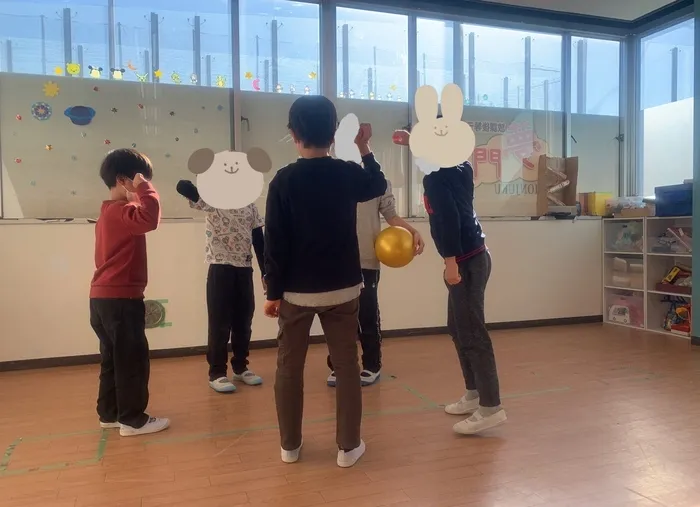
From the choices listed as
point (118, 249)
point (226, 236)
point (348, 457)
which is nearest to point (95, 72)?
point (226, 236)

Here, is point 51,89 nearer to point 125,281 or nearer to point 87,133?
point 87,133

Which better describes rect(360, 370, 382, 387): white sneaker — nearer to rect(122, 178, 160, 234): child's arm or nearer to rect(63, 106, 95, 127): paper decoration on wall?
rect(122, 178, 160, 234): child's arm

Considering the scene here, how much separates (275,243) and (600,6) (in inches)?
174

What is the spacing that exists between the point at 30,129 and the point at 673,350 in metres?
4.61

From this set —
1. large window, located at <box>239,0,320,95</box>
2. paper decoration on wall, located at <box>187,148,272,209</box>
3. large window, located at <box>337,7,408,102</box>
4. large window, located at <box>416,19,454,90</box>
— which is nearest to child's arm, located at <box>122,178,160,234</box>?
paper decoration on wall, located at <box>187,148,272,209</box>

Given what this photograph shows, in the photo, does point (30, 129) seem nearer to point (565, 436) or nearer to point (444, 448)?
point (444, 448)

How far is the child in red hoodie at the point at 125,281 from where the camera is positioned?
220 cm

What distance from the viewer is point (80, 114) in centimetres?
375

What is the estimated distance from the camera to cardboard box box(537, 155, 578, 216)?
491 cm

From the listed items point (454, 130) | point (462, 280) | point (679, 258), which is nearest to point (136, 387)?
point (462, 280)

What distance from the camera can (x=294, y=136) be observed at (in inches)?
74.0

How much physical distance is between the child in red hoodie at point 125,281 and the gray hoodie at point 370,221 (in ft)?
3.45

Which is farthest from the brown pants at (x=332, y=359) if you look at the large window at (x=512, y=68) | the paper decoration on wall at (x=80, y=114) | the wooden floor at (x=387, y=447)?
the large window at (x=512, y=68)

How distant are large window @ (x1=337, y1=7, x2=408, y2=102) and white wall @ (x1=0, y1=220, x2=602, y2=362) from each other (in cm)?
116
